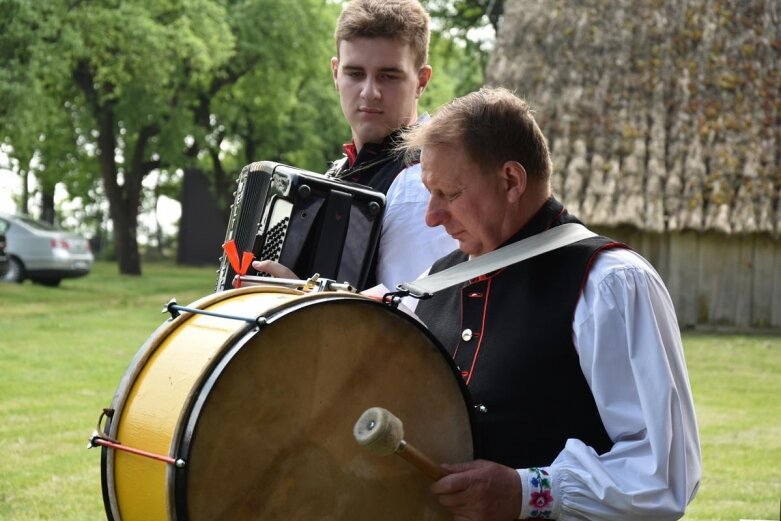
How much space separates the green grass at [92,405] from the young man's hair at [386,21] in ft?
11.1

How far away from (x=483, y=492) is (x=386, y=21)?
1.59 meters

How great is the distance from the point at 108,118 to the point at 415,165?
78.2 feet

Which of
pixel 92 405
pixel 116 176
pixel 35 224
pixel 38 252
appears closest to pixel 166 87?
pixel 116 176

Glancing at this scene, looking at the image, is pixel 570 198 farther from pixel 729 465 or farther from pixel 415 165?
pixel 415 165

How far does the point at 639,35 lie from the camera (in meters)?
15.7

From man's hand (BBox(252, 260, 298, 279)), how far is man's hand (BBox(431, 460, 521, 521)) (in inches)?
36.5

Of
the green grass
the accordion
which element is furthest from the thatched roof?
the accordion

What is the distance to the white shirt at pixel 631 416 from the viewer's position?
2.34 metres

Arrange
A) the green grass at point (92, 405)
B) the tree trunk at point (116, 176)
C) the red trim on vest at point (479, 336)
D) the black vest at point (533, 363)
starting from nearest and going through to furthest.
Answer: the black vest at point (533, 363), the red trim on vest at point (479, 336), the green grass at point (92, 405), the tree trunk at point (116, 176)

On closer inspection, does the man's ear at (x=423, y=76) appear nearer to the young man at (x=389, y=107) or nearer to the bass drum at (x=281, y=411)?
the young man at (x=389, y=107)

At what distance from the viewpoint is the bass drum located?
7.43ft

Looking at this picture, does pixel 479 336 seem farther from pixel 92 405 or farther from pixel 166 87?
pixel 166 87

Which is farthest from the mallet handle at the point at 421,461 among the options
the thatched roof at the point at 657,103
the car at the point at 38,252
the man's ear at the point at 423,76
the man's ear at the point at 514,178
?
the car at the point at 38,252

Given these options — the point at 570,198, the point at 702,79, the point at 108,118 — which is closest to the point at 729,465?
the point at 570,198
